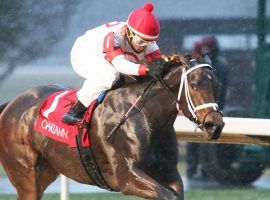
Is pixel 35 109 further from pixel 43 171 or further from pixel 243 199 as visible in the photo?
pixel 243 199

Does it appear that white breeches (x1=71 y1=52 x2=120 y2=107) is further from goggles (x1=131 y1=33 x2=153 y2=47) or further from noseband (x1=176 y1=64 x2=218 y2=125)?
noseband (x1=176 y1=64 x2=218 y2=125)

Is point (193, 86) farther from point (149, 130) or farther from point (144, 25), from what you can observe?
point (144, 25)

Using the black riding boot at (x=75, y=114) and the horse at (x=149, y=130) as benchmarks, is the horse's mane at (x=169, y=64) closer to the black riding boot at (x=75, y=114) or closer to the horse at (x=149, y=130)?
the horse at (x=149, y=130)

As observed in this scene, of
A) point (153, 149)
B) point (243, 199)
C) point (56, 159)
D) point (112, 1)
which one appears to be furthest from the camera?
point (112, 1)

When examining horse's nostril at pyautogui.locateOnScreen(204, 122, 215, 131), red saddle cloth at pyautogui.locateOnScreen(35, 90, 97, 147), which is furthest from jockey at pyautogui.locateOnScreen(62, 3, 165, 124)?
horse's nostril at pyautogui.locateOnScreen(204, 122, 215, 131)

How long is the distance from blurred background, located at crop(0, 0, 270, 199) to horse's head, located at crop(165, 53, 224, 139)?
12.5 ft

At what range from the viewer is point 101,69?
6844 mm

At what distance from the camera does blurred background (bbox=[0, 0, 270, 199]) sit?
34.0 ft

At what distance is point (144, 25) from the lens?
656 centimetres

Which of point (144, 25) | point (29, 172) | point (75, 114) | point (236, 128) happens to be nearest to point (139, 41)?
point (144, 25)

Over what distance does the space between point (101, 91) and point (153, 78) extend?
0.43 m

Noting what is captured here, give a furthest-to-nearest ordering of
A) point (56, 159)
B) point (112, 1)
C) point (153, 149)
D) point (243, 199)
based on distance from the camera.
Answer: point (112, 1), point (243, 199), point (56, 159), point (153, 149)

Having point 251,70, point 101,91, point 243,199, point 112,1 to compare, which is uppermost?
point 101,91

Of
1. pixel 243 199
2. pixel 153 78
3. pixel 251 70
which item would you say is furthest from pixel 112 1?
pixel 153 78
